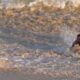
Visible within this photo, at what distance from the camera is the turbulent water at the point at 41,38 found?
9.92m

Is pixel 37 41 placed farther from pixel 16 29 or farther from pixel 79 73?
pixel 79 73

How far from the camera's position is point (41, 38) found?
13.1 m

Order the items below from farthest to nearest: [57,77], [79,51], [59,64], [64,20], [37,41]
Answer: [64,20] < [37,41] < [79,51] < [59,64] < [57,77]

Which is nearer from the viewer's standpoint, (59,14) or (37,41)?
(37,41)

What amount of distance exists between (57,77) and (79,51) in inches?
97.7

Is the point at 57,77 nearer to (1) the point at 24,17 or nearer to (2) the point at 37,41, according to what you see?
(2) the point at 37,41

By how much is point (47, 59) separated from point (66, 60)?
0.45 metres

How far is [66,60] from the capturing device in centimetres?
1054

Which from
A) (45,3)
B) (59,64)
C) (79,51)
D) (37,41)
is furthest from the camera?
(45,3)

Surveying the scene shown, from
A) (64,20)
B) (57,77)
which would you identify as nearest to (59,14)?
(64,20)

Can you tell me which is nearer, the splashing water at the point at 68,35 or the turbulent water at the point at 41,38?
the turbulent water at the point at 41,38

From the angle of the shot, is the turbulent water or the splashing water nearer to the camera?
the turbulent water

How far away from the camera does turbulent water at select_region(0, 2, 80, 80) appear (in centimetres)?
992

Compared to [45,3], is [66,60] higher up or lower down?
lower down
